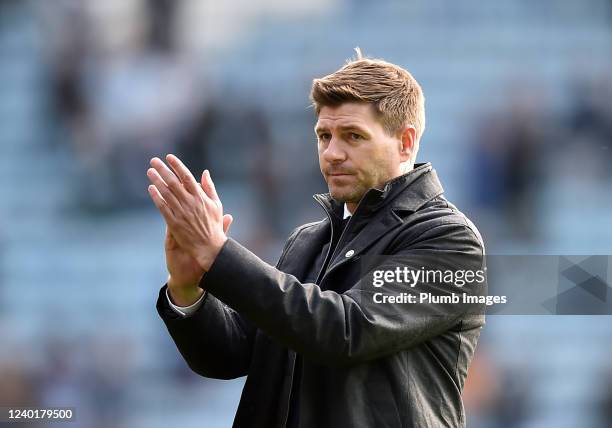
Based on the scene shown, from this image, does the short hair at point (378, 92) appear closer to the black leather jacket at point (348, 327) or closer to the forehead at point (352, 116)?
the forehead at point (352, 116)

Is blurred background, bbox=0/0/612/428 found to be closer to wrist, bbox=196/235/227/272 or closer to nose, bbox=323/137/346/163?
nose, bbox=323/137/346/163

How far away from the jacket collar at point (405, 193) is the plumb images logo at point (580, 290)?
1.04 meters

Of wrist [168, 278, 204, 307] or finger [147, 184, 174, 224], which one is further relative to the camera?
wrist [168, 278, 204, 307]

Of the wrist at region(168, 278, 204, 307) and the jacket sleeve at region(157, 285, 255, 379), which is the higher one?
the wrist at region(168, 278, 204, 307)

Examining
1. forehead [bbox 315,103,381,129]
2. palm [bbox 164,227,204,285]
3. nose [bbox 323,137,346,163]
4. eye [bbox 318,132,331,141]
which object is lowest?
palm [bbox 164,227,204,285]

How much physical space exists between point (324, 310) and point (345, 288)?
0.64 feet

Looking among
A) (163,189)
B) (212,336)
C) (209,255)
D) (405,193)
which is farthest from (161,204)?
(405,193)

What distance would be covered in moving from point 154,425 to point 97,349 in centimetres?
57

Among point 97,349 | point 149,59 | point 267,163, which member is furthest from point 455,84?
point 97,349

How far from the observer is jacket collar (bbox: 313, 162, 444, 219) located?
7.81 ft

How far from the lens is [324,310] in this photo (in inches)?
84.3

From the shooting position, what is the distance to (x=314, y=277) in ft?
8.07

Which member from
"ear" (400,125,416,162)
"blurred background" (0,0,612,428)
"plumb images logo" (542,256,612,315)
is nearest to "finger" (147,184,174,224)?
"ear" (400,125,416,162)

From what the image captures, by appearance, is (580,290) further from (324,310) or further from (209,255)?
(209,255)
